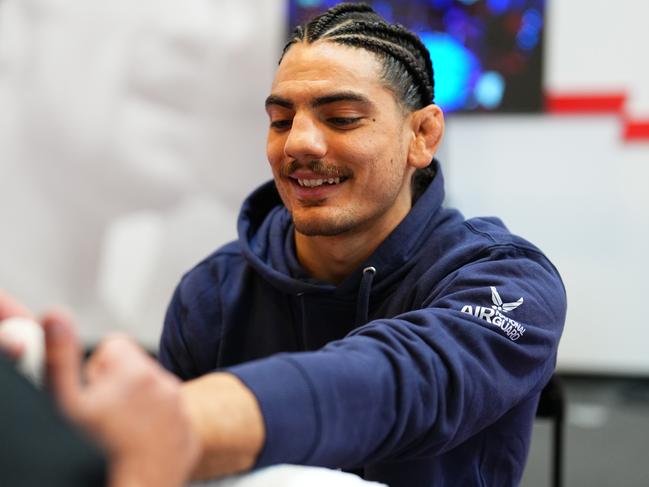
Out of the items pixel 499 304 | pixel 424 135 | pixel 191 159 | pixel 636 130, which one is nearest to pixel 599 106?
pixel 636 130

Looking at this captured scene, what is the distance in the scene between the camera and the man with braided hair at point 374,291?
841 millimetres

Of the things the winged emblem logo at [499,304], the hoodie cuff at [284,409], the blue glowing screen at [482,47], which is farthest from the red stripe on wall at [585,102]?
the hoodie cuff at [284,409]

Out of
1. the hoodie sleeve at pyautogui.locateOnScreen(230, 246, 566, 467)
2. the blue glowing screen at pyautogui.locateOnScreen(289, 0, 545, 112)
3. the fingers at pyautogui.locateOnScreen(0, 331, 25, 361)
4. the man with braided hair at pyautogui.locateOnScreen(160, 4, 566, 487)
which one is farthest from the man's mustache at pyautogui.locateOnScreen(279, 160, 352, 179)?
the blue glowing screen at pyautogui.locateOnScreen(289, 0, 545, 112)

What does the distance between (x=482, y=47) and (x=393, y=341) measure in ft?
10.2

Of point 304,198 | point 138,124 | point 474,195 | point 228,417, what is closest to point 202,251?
point 138,124

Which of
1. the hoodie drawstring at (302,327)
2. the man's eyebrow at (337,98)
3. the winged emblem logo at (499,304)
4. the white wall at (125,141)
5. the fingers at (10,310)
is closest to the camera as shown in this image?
the fingers at (10,310)

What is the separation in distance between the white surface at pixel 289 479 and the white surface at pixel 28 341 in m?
0.15

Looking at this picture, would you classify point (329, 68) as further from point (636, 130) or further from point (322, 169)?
point (636, 130)

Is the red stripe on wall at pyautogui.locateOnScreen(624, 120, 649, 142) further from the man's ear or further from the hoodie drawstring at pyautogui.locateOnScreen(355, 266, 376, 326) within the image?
the hoodie drawstring at pyautogui.locateOnScreen(355, 266, 376, 326)

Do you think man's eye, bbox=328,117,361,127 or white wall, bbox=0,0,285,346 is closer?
man's eye, bbox=328,117,361,127

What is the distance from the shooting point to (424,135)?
1.44m

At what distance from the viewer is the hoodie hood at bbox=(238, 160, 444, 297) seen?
1349 mm

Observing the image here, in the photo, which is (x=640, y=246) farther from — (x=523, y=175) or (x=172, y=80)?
(x=172, y=80)

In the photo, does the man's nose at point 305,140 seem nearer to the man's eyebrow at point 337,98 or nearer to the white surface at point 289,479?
the man's eyebrow at point 337,98
